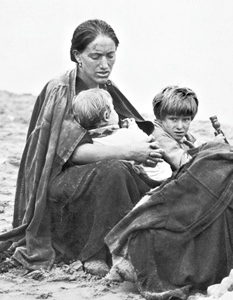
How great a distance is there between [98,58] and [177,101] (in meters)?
0.59

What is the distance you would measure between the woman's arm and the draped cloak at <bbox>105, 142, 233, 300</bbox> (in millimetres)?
625

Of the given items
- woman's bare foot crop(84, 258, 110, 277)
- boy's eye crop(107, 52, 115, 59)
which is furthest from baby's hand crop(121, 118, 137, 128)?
woman's bare foot crop(84, 258, 110, 277)

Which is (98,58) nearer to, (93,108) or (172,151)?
(93,108)

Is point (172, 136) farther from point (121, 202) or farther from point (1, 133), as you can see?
point (1, 133)

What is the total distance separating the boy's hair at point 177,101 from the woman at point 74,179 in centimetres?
26

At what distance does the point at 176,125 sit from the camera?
23.3 feet

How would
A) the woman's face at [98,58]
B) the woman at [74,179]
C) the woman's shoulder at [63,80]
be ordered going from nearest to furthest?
1. the woman at [74,179]
2. the woman's face at [98,58]
3. the woman's shoulder at [63,80]

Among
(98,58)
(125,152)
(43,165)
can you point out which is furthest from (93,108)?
(43,165)

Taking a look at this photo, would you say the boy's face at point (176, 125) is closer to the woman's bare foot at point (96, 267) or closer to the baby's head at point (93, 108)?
the baby's head at point (93, 108)

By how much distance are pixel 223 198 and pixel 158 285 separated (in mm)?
600

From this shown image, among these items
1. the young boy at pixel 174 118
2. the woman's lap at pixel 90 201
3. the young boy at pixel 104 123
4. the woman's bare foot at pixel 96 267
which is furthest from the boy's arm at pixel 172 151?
the woman's bare foot at pixel 96 267

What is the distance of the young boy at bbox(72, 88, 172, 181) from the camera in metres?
6.89

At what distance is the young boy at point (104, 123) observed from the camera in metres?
6.89

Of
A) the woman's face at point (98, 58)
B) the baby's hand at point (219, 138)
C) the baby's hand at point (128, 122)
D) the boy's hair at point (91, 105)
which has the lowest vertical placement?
the baby's hand at point (128, 122)
